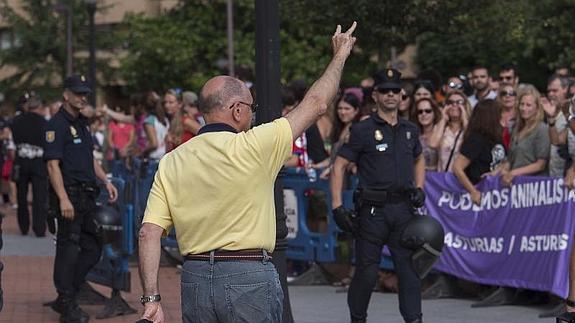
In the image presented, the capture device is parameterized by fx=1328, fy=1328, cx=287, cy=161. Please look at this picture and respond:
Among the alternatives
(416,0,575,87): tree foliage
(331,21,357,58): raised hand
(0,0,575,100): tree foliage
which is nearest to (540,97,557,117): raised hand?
(0,0,575,100): tree foliage

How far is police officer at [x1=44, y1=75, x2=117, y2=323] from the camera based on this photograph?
34.2ft

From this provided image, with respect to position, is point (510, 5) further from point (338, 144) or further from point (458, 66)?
point (458, 66)

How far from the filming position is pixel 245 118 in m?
5.81

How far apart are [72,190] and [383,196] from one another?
2.62m

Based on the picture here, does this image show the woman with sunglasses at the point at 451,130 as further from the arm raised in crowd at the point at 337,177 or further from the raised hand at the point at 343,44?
the raised hand at the point at 343,44

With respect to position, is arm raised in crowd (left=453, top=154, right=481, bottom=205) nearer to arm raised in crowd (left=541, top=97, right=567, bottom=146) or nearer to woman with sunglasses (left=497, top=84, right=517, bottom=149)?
arm raised in crowd (left=541, top=97, right=567, bottom=146)

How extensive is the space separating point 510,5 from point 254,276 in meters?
17.4

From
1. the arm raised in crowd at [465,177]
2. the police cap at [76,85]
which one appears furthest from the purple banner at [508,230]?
the police cap at [76,85]

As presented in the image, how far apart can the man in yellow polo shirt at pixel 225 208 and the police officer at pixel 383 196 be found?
11.9 ft

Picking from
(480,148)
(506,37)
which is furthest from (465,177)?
(506,37)

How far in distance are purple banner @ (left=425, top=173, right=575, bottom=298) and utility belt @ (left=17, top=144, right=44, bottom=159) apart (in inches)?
322

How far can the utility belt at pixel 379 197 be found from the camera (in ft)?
30.8

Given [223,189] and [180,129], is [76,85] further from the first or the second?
[223,189]

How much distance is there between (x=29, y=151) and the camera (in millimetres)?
19078
